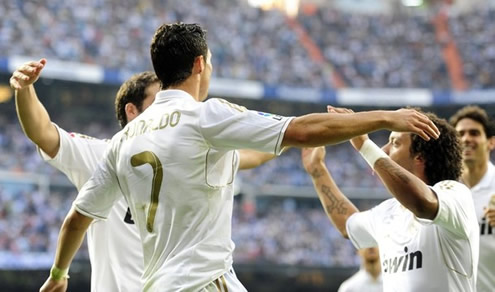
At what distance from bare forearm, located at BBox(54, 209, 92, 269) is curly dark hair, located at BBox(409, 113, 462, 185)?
194cm

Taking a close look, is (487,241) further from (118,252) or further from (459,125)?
(118,252)

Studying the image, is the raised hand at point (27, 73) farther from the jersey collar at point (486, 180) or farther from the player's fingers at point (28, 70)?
the jersey collar at point (486, 180)

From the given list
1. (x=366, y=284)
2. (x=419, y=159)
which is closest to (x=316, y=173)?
(x=419, y=159)

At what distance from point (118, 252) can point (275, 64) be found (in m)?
31.3

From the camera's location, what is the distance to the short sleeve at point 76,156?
15.1 ft

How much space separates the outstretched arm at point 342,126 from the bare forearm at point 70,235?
1196 mm

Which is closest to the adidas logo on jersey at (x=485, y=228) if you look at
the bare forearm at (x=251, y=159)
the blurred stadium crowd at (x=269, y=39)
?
the bare forearm at (x=251, y=159)

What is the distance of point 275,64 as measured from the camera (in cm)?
3538

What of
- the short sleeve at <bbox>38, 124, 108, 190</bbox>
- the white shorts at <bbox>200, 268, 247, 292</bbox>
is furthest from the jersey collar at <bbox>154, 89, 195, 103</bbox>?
the short sleeve at <bbox>38, 124, 108, 190</bbox>

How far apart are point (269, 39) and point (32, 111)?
107 ft


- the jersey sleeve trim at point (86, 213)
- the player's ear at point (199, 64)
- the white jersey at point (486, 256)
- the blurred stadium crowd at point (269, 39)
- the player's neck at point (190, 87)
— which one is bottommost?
the white jersey at point (486, 256)

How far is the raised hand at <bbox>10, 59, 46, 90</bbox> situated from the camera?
4.12 meters

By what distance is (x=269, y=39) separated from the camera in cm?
3659

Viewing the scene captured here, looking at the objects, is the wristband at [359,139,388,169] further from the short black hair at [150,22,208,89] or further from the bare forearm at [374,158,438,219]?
the short black hair at [150,22,208,89]
